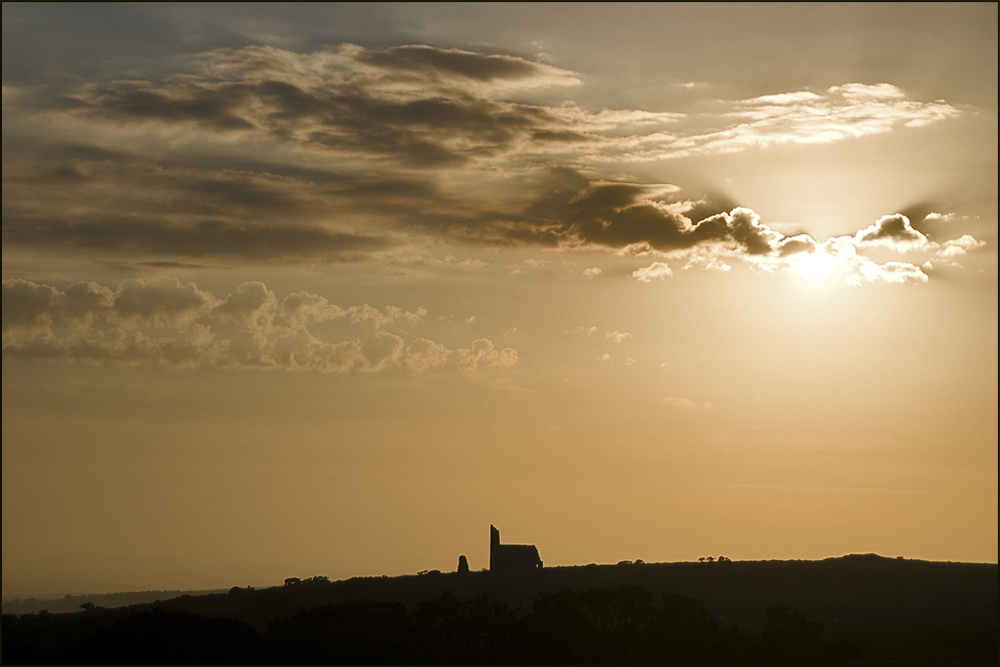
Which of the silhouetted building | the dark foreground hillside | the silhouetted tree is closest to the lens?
the dark foreground hillside

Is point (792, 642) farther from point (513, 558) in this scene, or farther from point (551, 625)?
point (513, 558)

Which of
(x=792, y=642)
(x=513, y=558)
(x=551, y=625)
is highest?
(x=513, y=558)

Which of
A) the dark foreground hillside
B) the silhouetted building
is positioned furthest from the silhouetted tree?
the silhouetted building

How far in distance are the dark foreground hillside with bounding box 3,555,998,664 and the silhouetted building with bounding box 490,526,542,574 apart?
6.37 feet

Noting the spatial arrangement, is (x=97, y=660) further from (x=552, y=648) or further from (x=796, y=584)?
(x=796, y=584)

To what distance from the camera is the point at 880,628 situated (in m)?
108

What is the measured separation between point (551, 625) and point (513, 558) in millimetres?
47183

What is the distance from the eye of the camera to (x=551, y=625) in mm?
88188

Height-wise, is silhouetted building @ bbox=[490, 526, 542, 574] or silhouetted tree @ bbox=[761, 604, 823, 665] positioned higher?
silhouetted building @ bbox=[490, 526, 542, 574]

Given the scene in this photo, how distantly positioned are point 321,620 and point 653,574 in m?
61.4

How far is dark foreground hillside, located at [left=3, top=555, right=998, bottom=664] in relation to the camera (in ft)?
267

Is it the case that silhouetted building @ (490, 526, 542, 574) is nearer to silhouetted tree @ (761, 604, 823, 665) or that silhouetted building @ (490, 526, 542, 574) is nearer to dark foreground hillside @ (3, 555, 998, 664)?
dark foreground hillside @ (3, 555, 998, 664)

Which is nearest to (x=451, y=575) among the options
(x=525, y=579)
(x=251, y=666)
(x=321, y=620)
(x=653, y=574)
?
(x=525, y=579)

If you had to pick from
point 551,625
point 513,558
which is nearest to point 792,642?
point 551,625
